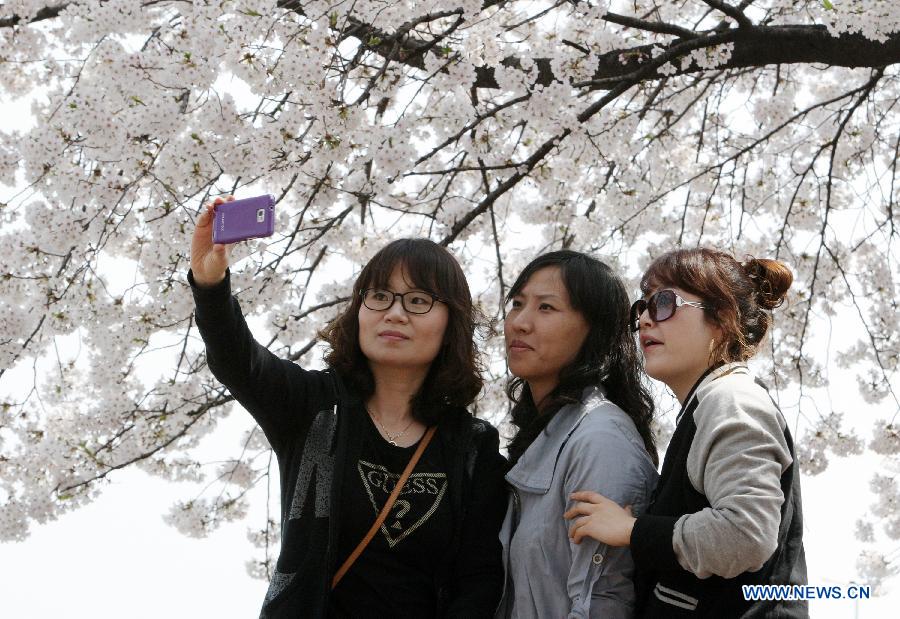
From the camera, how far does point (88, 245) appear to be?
4.18 meters

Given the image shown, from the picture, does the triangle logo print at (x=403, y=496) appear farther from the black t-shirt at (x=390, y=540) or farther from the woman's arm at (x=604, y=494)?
the woman's arm at (x=604, y=494)

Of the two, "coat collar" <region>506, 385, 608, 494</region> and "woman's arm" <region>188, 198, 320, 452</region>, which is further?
"coat collar" <region>506, 385, 608, 494</region>

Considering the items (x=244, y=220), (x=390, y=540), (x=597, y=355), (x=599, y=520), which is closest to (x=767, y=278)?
(x=597, y=355)

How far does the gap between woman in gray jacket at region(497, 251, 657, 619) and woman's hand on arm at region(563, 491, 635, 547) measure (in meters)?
0.04

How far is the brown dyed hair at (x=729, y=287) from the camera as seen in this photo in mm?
2205

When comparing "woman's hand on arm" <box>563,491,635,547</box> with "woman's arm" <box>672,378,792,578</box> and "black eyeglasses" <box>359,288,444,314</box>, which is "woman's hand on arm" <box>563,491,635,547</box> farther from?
"black eyeglasses" <box>359,288,444,314</box>

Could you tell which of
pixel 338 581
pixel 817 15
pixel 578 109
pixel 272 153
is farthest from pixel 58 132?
pixel 817 15

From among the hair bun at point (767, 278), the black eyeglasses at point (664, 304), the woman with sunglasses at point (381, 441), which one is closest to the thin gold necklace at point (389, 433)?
the woman with sunglasses at point (381, 441)

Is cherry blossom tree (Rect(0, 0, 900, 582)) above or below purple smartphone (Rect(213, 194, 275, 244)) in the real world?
above

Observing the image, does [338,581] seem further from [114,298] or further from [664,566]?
[114,298]

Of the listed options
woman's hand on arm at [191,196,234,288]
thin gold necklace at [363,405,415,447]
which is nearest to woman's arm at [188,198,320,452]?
woman's hand on arm at [191,196,234,288]

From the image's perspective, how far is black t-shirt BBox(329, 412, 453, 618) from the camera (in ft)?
6.93

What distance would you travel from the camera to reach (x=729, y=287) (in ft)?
7.34

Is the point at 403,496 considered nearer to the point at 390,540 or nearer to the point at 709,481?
the point at 390,540
